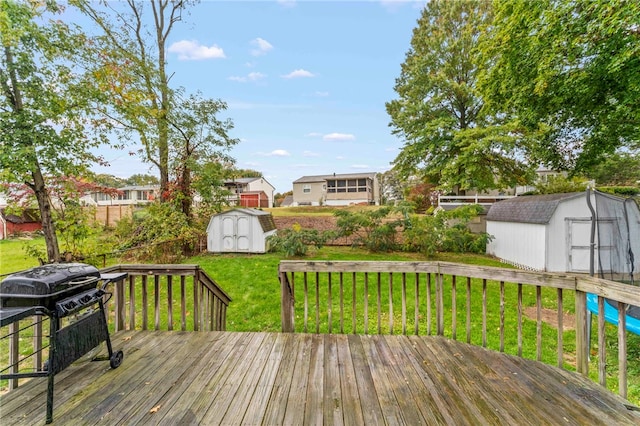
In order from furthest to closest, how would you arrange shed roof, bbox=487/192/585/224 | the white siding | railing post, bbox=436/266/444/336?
the white siding
shed roof, bbox=487/192/585/224
railing post, bbox=436/266/444/336

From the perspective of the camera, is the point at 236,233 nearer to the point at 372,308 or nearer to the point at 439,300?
the point at 372,308

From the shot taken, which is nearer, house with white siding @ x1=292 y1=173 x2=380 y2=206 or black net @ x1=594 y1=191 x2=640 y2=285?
black net @ x1=594 y1=191 x2=640 y2=285

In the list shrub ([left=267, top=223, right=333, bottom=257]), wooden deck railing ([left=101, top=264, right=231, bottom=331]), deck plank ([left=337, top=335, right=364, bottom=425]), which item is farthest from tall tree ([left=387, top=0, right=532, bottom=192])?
wooden deck railing ([left=101, top=264, right=231, bottom=331])

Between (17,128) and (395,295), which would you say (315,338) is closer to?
(395,295)

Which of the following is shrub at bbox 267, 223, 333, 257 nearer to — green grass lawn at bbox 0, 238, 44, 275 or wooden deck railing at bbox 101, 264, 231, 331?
wooden deck railing at bbox 101, 264, 231, 331

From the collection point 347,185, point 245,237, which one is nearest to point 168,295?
point 245,237

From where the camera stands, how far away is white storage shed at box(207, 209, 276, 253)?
9.98m

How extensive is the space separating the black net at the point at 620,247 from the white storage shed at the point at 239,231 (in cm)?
874

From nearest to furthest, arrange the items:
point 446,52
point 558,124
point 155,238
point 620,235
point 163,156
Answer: point 620,235
point 558,124
point 155,238
point 163,156
point 446,52

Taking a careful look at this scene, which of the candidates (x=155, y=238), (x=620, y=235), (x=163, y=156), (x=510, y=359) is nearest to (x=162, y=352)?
(x=510, y=359)

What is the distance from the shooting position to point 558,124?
24.7ft

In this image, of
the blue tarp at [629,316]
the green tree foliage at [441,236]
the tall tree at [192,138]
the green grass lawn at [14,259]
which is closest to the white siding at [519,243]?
the green tree foliage at [441,236]

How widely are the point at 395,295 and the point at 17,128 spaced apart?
7281mm

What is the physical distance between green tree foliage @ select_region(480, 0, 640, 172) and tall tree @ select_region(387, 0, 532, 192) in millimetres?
4107
